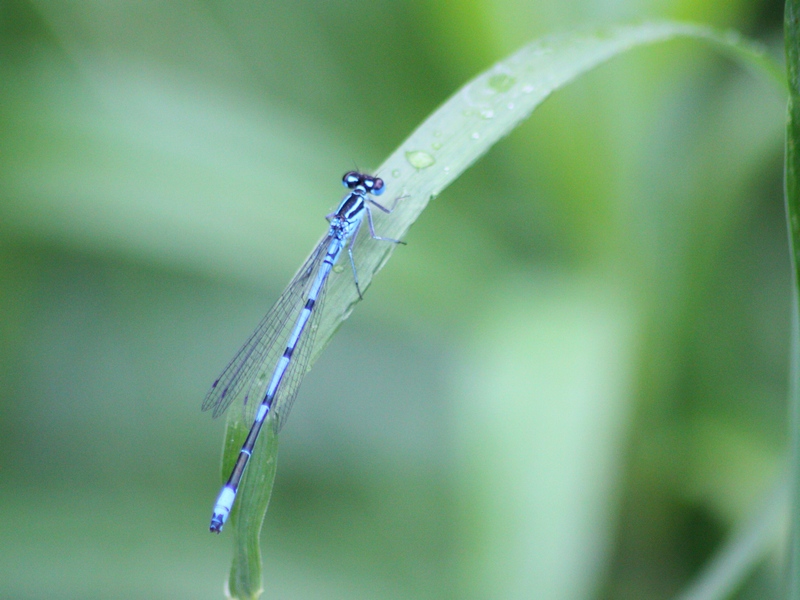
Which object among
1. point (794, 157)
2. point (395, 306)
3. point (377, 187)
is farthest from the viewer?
point (395, 306)

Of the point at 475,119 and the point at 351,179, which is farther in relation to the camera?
the point at 351,179

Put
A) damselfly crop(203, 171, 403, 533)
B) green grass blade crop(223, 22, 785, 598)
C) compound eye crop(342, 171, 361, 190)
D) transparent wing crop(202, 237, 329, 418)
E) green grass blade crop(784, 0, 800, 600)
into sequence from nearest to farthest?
green grass blade crop(784, 0, 800, 600) → green grass blade crop(223, 22, 785, 598) → damselfly crop(203, 171, 403, 533) → transparent wing crop(202, 237, 329, 418) → compound eye crop(342, 171, 361, 190)

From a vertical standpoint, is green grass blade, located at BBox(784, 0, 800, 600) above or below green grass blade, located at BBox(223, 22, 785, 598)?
below

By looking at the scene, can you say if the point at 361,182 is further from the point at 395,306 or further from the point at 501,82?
the point at 501,82

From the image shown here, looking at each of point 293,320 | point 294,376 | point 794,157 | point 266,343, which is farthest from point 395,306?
point 794,157

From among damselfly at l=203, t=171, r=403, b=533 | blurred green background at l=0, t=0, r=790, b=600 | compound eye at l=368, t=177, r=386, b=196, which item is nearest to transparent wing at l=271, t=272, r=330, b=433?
damselfly at l=203, t=171, r=403, b=533

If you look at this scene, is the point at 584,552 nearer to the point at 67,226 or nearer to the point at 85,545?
the point at 85,545

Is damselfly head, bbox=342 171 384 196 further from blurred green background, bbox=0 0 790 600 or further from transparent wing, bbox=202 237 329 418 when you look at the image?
blurred green background, bbox=0 0 790 600
